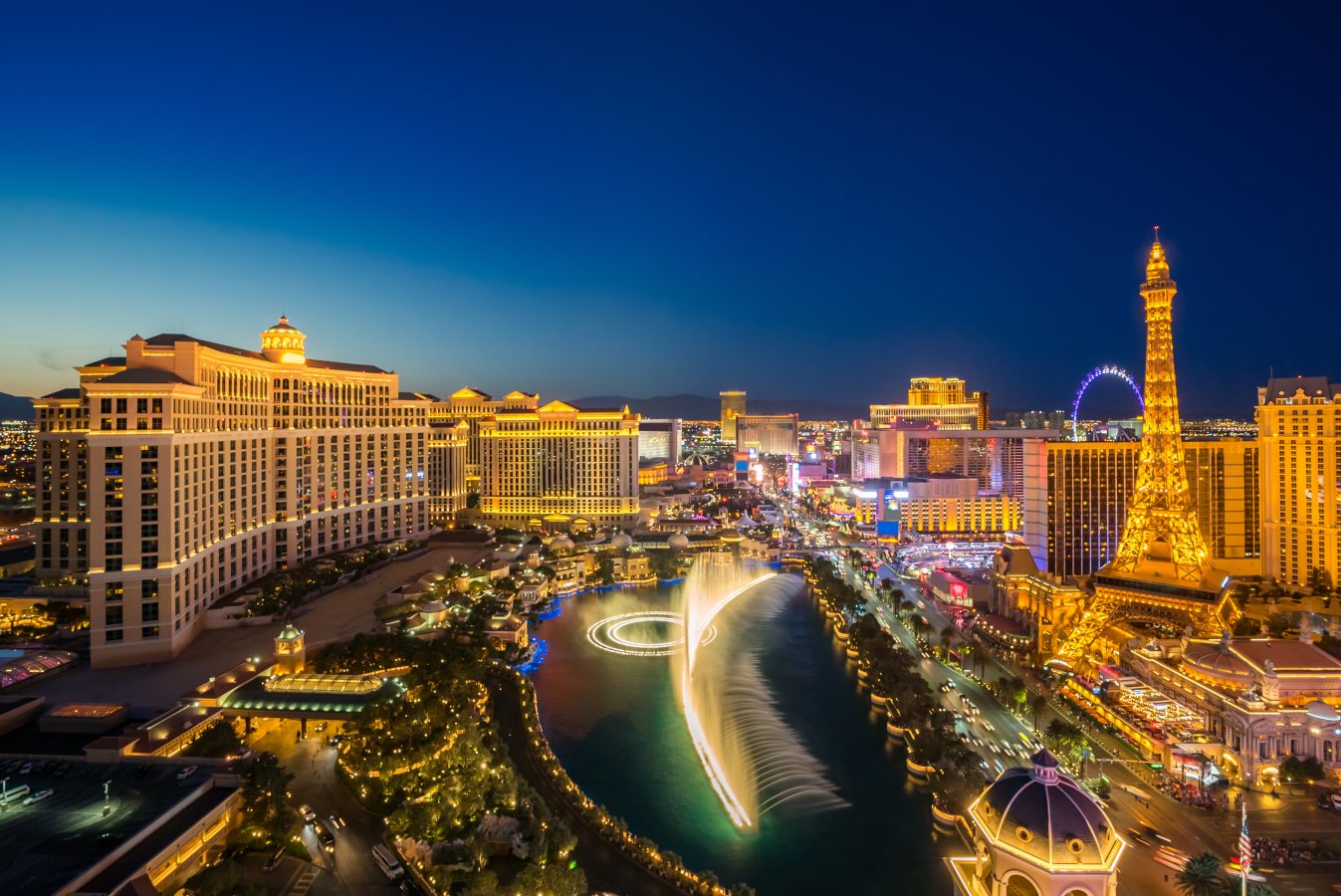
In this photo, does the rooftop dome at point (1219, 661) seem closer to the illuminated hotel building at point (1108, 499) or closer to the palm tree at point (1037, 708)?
the palm tree at point (1037, 708)

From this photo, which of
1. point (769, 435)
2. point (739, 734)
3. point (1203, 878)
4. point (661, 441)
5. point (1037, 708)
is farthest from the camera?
point (769, 435)

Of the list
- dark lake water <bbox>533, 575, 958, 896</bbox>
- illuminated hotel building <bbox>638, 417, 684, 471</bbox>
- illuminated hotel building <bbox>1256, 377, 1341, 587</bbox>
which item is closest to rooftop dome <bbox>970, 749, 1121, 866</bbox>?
dark lake water <bbox>533, 575, 958, 896</bbox>

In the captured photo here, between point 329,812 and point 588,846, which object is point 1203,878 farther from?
point 329,812

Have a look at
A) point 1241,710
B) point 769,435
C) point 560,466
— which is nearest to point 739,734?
point 1241,710

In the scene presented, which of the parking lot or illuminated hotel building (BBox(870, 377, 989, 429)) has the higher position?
illuminated hotel building (BBox(870, 377, 989, 429))

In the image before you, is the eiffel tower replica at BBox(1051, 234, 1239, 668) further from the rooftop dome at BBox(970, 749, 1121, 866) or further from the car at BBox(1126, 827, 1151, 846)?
the rooftop dome at BBox(970, 749, 1121, 866)

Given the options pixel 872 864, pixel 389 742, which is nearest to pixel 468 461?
pixel 389 742

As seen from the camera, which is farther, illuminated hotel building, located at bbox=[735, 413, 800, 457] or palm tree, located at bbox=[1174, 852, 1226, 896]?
illuminated hotel building, located at bbox=[735, 413, 800, 457]
